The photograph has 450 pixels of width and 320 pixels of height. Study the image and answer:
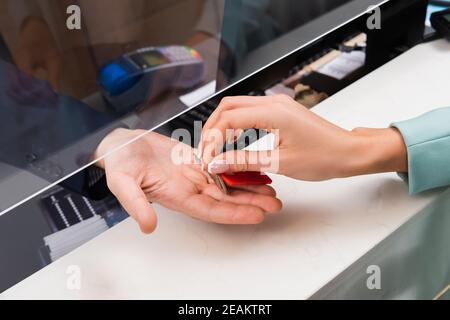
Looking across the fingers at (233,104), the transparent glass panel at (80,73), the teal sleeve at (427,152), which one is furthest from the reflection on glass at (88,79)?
the teal sleeve at (427,152)

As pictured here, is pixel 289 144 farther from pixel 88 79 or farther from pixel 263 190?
pixel 88 79

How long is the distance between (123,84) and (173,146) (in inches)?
4.3

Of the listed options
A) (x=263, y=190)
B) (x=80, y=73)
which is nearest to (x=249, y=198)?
(x=263, y=190)

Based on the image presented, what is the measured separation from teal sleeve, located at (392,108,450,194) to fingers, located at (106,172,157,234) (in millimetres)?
294

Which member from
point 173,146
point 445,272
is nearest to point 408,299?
point 445,272

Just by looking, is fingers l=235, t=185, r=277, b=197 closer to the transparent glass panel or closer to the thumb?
the thumb

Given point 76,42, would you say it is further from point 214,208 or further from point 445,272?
point 445,272

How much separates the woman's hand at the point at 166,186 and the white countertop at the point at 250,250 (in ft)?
0.10

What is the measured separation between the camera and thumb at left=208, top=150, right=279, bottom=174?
0.52 metres

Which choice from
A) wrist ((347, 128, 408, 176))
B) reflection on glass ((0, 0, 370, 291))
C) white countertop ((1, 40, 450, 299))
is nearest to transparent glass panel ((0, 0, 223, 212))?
reflection on glass ((0, 0, 370, 291))

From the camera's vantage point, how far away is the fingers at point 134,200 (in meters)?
0.50

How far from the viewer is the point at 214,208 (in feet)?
1.79

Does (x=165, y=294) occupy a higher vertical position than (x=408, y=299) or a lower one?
higher
